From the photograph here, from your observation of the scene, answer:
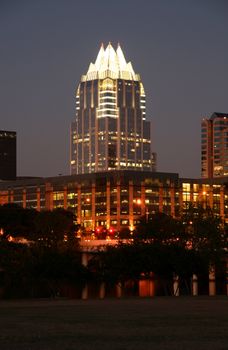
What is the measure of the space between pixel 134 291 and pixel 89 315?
201 feet

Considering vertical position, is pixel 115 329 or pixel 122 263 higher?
pixel 122 263

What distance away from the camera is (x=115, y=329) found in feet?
120

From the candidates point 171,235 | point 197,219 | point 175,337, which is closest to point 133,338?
point 175,337

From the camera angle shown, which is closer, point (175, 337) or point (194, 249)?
point (175, 337)

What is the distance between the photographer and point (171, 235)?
130m

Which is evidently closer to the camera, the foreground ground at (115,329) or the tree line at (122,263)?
the foreground ground at (115,329)

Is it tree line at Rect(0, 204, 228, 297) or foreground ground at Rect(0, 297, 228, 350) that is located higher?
tree line at Rect(0, 204, 228, 297)

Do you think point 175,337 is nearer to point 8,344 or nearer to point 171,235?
point 8,344

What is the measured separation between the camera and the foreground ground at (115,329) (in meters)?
31.0

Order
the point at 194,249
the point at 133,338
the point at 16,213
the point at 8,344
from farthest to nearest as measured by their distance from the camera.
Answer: the point at 16,213 < the point at 194,249 < the point at 133,338 < the point at 8,344

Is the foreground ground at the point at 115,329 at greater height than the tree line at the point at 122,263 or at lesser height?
lesser

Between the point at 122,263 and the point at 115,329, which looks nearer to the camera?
the point at 115,329

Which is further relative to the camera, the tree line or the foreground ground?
the tree line

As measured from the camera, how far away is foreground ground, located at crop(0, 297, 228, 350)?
102 feet
